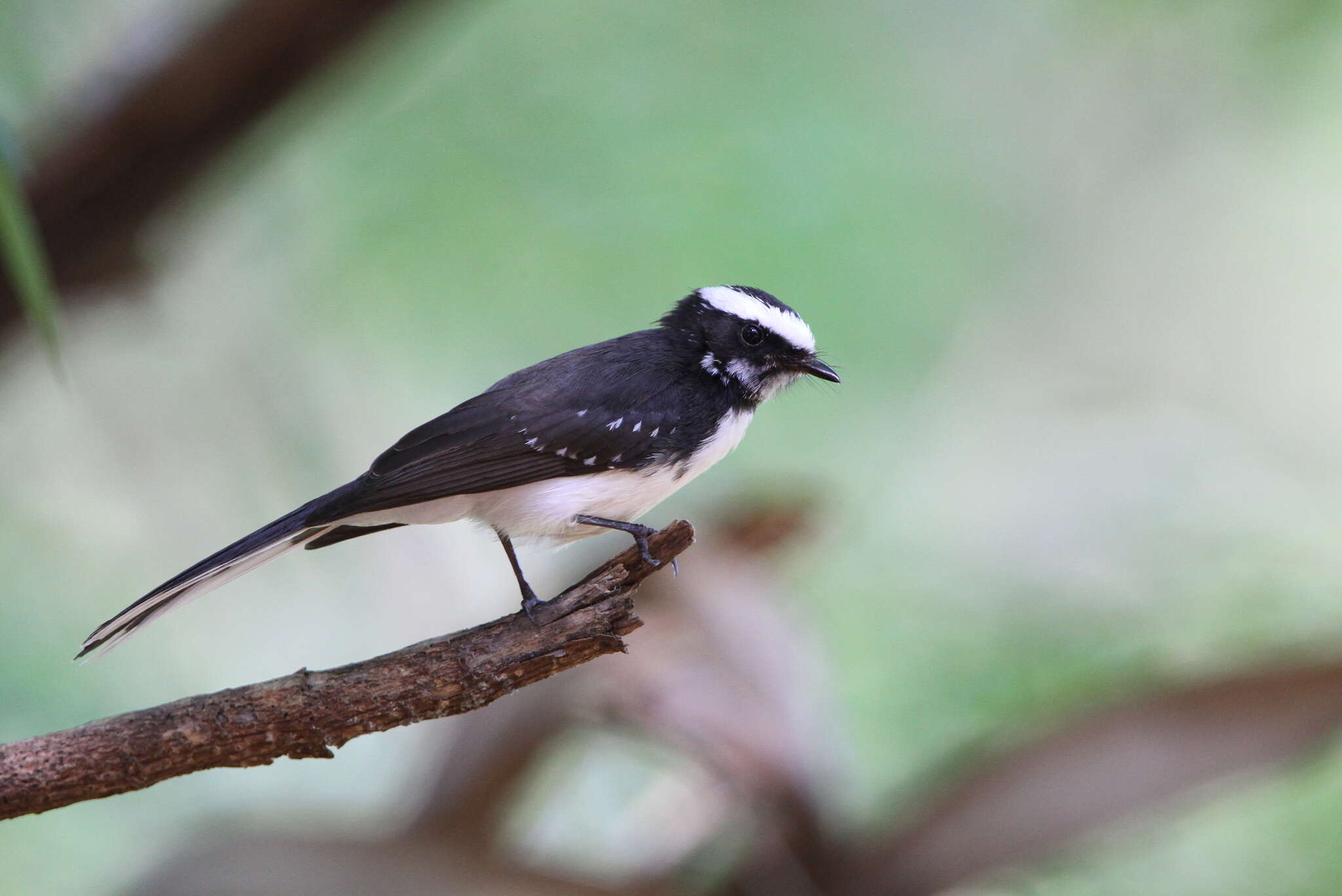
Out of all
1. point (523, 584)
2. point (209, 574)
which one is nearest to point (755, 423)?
point (523, 584)

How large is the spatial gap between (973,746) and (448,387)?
114 inches

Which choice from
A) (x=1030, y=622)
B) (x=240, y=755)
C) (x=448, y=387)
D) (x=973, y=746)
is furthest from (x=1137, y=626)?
(x=240, y=755)

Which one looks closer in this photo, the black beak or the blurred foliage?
the blurred foliage

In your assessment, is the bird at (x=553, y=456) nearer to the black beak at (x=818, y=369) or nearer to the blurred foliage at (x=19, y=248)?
the black beak at (x=818, y=369)

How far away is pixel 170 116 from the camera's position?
385cm

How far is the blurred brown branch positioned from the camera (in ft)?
12.4

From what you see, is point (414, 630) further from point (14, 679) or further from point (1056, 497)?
point (1056, 497)

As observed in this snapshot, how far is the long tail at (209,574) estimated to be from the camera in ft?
8.02

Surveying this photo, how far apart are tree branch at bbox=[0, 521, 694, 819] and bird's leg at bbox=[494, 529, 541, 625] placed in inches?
2.9

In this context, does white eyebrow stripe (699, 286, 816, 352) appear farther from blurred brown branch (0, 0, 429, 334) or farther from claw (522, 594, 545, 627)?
blurred brown branch (0, 0, 429, 334)

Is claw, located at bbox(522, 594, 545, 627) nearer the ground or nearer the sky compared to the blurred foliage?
nearer the ground

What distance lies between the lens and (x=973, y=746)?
3.47m

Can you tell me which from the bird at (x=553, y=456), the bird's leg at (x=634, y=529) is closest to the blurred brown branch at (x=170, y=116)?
the bird at (x=553, y=456)

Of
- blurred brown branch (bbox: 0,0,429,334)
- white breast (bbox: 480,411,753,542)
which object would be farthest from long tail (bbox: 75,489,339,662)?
blurred brown branch (bbox: 0,0,429,334)
